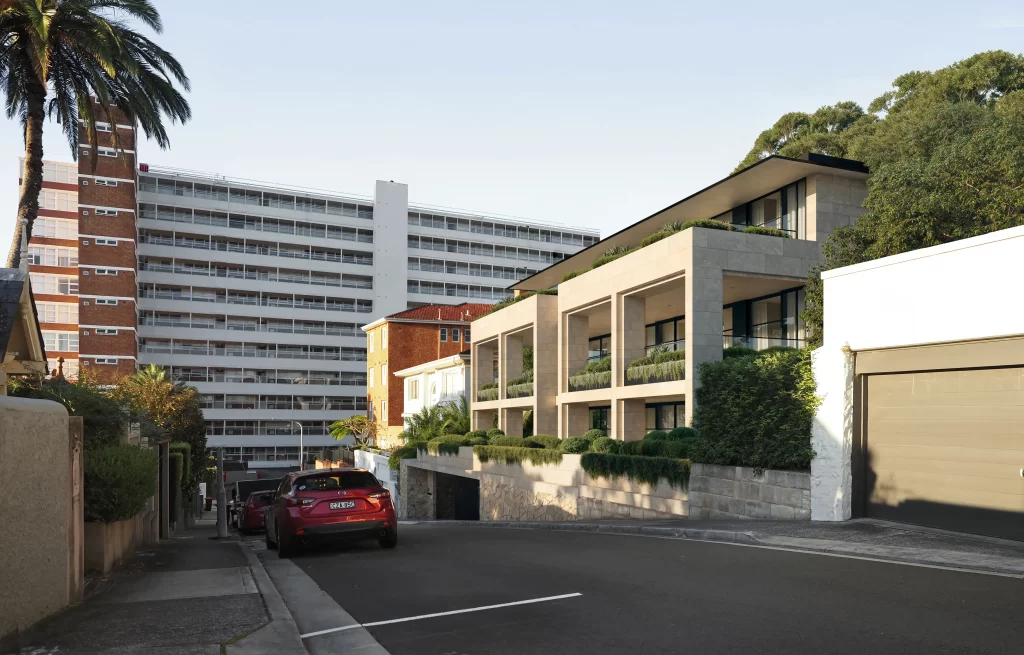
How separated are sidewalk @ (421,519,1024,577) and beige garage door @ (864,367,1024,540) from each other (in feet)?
1.19

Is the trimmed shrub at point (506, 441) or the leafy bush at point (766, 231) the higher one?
the leafy bush at point (766, 231)

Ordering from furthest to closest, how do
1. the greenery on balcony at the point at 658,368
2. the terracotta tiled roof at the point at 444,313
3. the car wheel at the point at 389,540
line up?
the terracotta tiled roof at the point at 444,313
the greenery on balcony at the point at 658,368
the car wheel at the point at 389,540

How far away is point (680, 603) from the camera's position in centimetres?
802

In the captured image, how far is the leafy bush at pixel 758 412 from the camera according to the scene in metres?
16.2

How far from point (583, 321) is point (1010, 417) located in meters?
23.4

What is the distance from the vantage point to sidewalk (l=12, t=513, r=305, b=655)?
6.66 metres

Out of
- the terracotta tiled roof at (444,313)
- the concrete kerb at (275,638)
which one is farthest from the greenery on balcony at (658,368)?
the terracotta tiled roof at (444,313)

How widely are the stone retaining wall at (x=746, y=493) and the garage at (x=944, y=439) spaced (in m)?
1.39

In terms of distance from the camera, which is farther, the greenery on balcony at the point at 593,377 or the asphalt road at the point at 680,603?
the greenery on balcony at the point at 593,377

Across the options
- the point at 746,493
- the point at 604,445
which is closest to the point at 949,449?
the point at 746,493

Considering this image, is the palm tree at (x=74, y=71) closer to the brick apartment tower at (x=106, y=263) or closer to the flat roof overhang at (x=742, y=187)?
the flat roof overhang at (x=742, y=187)

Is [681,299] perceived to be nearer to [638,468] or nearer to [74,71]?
[638,468]

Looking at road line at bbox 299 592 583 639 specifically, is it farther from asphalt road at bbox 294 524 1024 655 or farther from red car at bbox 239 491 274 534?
red car at bbox 239 491 274 534

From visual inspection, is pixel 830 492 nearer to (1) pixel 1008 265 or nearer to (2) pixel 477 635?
(1) pixel 1008 265
